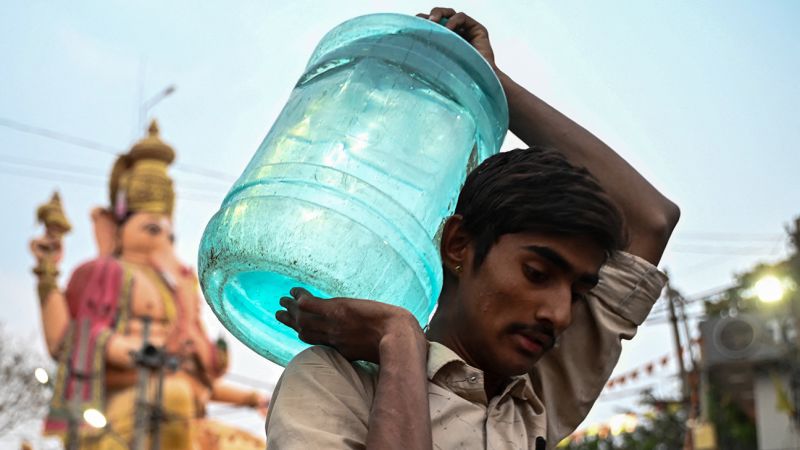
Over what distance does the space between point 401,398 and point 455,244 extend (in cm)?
40

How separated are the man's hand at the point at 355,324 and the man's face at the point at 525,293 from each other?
151 millimetres

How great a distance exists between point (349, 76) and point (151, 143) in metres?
16.8

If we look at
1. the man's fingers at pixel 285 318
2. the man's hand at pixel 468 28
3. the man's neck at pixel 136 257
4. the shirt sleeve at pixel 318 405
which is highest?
the man's neck at pixel 136 257

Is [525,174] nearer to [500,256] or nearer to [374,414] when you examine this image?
[500,256]

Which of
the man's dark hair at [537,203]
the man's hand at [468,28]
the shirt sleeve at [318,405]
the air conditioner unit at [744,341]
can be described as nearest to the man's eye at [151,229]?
the air conditioner unit at [744,341]

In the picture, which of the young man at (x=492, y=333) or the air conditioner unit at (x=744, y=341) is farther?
the air conditioner unit at (x=744, y=341)

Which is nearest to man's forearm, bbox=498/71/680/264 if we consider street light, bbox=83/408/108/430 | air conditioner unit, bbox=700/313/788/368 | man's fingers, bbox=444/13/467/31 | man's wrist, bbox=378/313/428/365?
man's fingers, bbox=444/13/467/31

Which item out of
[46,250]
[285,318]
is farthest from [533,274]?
[46,250]

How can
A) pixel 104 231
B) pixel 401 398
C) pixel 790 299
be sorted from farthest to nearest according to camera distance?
pixel 790 299 → pixel 104 231 → pixel 401 398

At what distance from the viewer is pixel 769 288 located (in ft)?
62.3

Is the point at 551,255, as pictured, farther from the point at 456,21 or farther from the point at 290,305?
the point at 456,21

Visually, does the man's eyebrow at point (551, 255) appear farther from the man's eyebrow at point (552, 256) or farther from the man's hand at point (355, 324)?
the man's hand at point (355, 324)

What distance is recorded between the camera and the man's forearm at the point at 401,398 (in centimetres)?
167

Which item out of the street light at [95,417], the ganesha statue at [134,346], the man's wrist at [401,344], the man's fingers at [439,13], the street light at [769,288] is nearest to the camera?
the man's wrist at [401,344]
